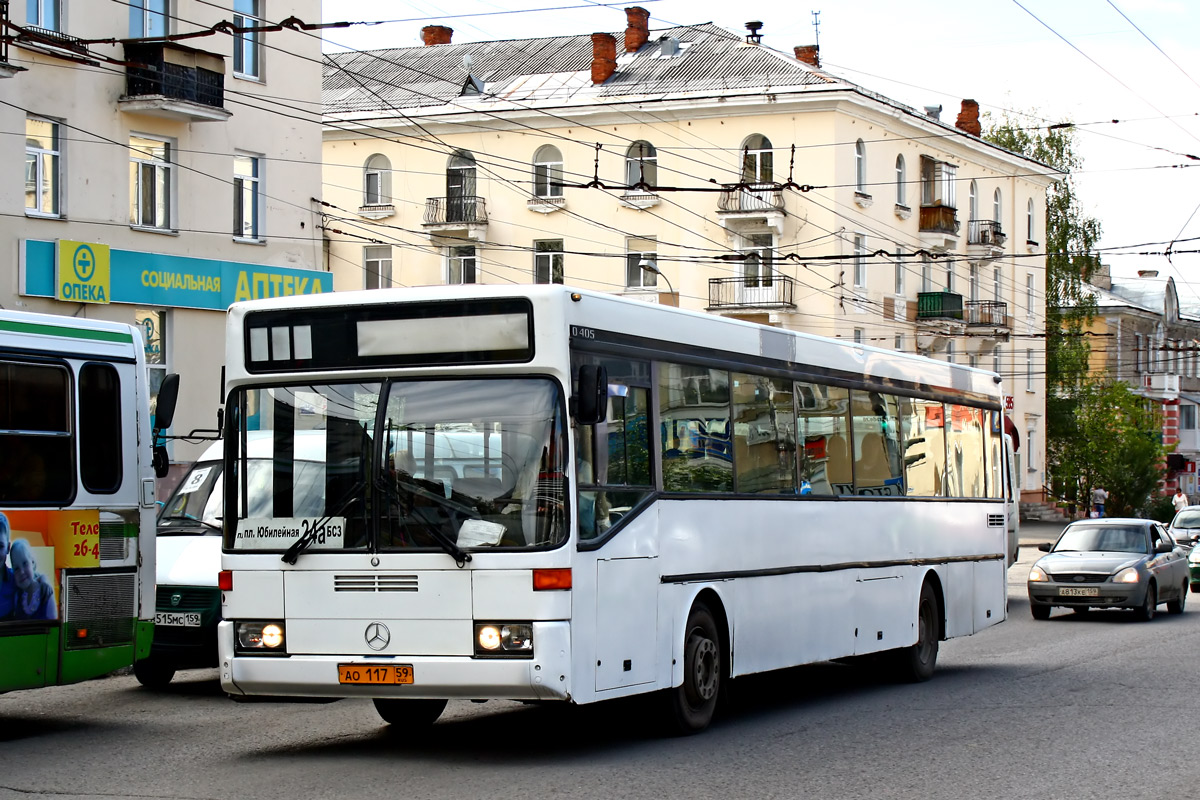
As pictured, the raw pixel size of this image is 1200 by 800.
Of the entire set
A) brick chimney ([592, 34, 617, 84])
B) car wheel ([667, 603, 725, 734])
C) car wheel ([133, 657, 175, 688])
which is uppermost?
brick chimney ([592, 34, 617, 84])

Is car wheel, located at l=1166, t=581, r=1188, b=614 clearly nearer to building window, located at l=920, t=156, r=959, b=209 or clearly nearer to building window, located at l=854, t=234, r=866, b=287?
building window, located at l=854, t=234, r=866, b=287

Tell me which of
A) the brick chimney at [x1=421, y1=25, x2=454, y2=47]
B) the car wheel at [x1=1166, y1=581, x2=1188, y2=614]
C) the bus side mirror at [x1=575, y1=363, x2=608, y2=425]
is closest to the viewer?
the bus side mirror at [x1=575, y1=363, x2=608, y2=425]

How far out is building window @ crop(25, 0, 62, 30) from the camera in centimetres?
2686

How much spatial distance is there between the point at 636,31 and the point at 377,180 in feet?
33.3

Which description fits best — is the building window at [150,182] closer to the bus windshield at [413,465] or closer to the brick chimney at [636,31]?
the bus windshield at [413,465]

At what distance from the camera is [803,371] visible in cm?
1297

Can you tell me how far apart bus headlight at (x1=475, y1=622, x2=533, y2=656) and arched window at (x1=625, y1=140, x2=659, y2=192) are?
4349 cm

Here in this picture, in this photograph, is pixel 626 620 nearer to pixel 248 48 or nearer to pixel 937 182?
pixel 248 48

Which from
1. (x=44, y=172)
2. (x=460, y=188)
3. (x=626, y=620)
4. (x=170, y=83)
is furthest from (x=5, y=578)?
(x=460, y=188)

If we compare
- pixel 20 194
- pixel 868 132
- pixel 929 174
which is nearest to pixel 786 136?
pixel 868 132

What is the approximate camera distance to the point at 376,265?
55656mm

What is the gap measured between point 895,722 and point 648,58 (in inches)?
Result: 1784

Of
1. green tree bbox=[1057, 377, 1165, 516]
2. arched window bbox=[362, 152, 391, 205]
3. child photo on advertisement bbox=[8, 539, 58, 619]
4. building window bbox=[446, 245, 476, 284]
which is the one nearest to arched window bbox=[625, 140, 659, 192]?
building window bbox=[446, 245, 476, 284]

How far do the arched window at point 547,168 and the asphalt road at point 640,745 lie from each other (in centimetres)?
3947
